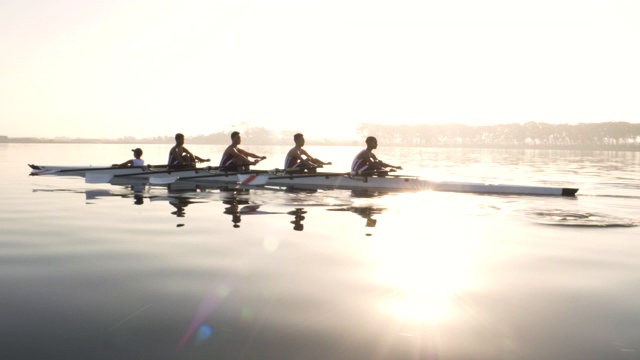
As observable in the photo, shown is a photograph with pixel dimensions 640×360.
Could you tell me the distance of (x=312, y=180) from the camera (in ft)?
65.9

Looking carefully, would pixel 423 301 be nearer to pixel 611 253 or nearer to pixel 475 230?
pixel 611 253

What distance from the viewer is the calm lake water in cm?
448

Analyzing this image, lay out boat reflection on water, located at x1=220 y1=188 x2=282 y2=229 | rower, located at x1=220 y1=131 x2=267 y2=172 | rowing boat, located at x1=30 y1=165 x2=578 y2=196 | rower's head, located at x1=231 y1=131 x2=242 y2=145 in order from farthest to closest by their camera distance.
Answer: rower, located at x1=220 y1=131 x2=267 y2=172
rower's head, located at x1=231 y1=131 x2=242 y2=145
rowing boat, located at x1=30 y1=165 x2=578 y2=196
boat reflection on water, located at x1=220 y1=188 x2=282 y2=229

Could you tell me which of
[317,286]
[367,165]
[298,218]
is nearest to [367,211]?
[298,218]

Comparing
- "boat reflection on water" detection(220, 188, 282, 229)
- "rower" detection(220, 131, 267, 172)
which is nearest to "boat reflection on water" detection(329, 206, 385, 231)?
"boat reflection on water" detection(220, 188, 282, 229)

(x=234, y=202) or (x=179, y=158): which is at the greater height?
(x=179, y=158)

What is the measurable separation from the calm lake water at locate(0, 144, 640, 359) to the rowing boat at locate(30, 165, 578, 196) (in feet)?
17.1

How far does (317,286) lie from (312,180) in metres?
13.8

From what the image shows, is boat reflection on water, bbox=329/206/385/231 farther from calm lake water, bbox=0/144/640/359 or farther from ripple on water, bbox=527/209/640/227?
ripple on water, bbox=527/209/640/227

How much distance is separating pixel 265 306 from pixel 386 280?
1836 mm

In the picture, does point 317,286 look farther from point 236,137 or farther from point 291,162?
point 236,137

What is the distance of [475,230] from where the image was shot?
10812 mm

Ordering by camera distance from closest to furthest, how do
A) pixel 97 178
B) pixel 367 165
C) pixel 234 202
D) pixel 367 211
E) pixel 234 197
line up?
pixel 367 211 → pixel 234 202 → pixel 234 197 → pixel 367 165 → pixel 97 178

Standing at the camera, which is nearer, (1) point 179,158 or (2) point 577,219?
(2) point 577,219
